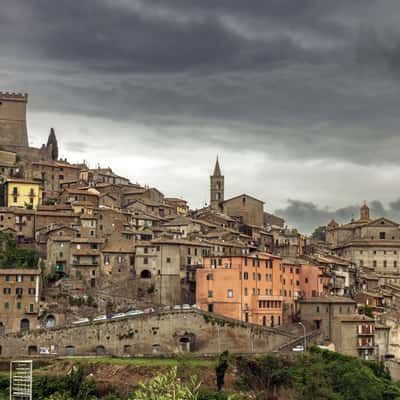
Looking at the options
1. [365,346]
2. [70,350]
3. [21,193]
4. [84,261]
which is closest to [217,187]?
[21,193]

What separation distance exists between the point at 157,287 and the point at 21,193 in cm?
2678

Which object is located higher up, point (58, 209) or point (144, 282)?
point (58, 209)

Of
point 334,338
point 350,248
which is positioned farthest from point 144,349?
point 350,248

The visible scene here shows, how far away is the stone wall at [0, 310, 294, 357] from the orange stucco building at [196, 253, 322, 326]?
154 inches

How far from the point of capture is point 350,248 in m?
141

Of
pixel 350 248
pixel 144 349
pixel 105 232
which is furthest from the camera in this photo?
pixel 350 248

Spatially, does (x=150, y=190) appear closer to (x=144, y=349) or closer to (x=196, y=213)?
(x=196, y=213)

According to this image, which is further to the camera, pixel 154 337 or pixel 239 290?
pixel 239 290

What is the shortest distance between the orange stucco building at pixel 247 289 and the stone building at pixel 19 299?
16468 millimetres

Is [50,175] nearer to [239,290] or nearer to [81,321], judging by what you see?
[81,321]

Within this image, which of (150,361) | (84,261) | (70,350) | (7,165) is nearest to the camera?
(150,361)

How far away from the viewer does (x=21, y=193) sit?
118250mm

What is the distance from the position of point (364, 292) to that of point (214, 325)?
1107 inches

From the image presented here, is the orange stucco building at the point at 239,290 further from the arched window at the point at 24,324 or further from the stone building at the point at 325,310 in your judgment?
the arched window at the point at 24,324
